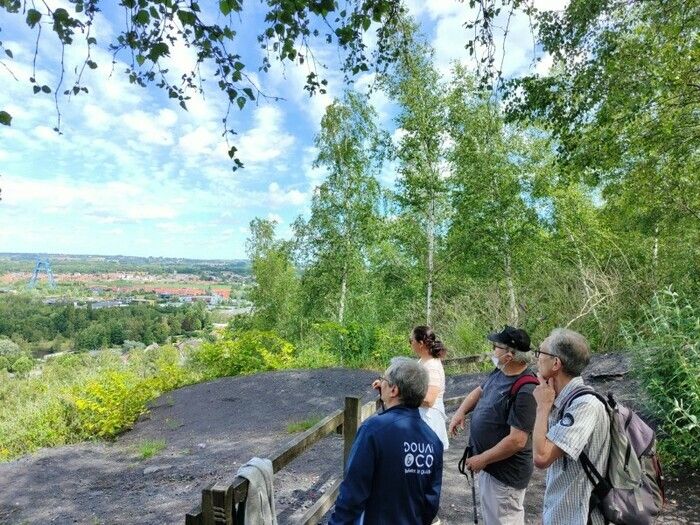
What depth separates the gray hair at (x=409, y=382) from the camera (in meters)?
2.14

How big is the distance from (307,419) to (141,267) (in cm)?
13435

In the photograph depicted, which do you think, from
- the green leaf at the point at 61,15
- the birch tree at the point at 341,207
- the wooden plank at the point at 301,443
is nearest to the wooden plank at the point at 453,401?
Result: the wooden plank at the point at 301,443

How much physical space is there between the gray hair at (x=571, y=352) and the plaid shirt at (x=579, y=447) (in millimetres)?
73

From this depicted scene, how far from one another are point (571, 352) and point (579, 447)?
419 millimetres

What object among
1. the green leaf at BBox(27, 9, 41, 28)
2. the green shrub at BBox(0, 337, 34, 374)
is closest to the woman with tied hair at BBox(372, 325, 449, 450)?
the green leaf at BBox(27, 9, 41, 28)

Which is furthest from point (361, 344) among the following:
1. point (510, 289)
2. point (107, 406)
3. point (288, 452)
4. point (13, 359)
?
point (13, 359)

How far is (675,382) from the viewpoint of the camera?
457 centimetres

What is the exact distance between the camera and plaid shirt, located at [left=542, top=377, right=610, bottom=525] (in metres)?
1.97

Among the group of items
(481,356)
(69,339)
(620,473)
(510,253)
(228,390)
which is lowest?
(69,339)

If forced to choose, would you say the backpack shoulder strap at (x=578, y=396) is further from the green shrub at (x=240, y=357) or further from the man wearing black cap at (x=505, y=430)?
the green shrub at (x=240, y=357)

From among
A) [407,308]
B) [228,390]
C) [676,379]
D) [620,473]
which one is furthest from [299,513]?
[407,308]

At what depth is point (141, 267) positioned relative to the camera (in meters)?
129

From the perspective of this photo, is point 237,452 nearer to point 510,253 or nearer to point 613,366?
point 613,366

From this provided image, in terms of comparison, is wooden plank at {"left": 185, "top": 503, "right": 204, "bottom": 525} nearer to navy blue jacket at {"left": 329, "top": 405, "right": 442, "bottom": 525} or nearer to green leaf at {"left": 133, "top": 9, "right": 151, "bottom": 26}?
navy blue jacket at {"left": 329, "top": 405, "right": 442, "bottom": 525}
